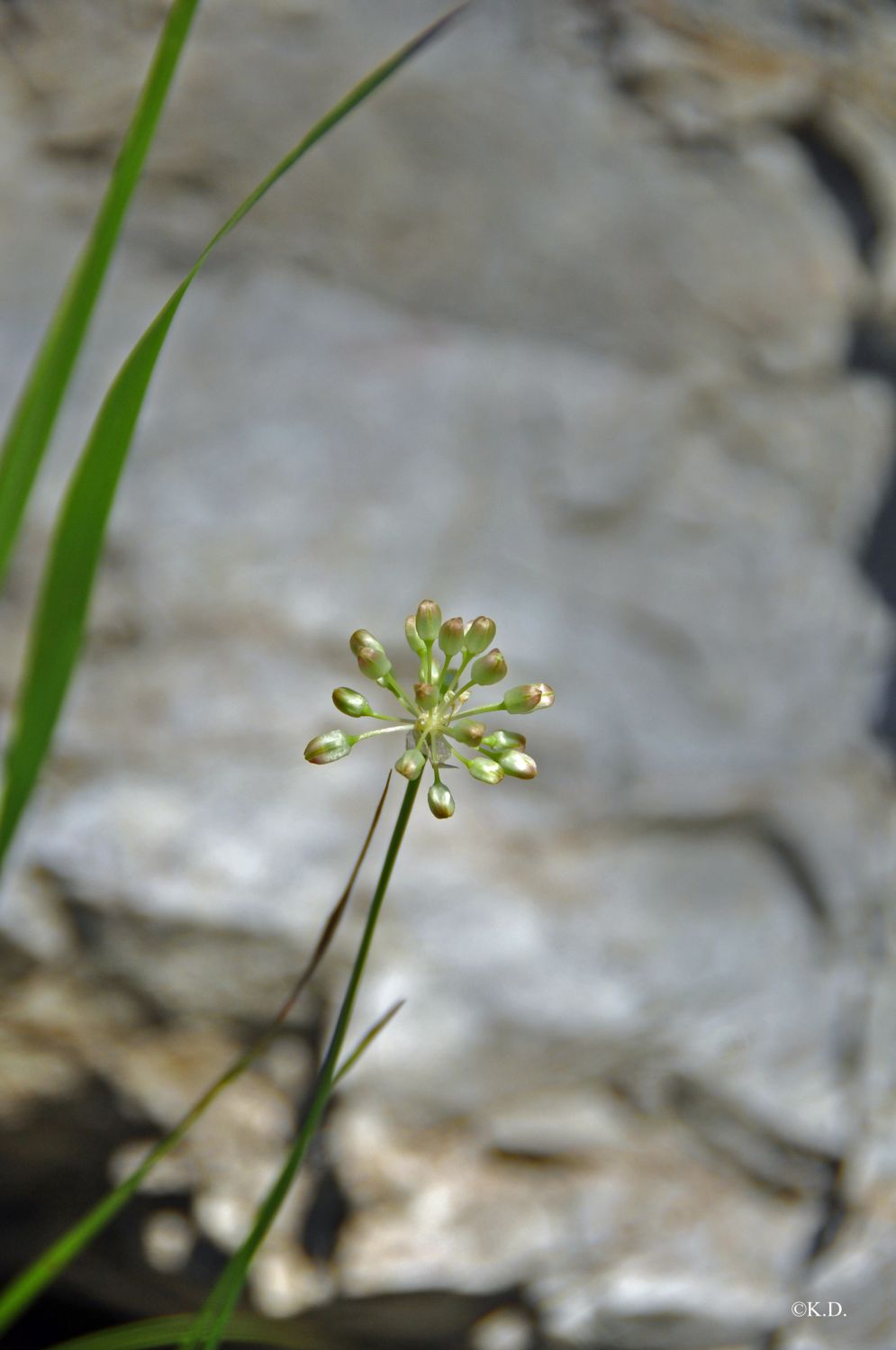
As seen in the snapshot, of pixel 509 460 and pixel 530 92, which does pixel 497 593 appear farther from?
pixel 530 92

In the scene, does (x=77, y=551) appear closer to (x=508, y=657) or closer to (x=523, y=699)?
(x=523, y=699)

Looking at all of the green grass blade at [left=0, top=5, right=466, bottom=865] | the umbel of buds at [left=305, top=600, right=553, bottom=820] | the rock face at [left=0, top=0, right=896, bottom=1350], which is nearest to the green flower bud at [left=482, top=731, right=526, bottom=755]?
the umbel of buds at [left=305, top=600, right=553, bottom=820]

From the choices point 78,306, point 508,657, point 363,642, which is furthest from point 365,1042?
point 508,657

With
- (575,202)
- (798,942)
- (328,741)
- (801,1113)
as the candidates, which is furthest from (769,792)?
(328,741)

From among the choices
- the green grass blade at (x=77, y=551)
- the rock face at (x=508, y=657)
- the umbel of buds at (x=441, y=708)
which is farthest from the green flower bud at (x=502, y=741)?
the rock face at (x=508, y=657)

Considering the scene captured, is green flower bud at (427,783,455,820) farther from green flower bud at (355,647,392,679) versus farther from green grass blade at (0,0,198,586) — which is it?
green grass blade at (0,0,198,586)

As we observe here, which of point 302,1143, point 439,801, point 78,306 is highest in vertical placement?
point 78,306
